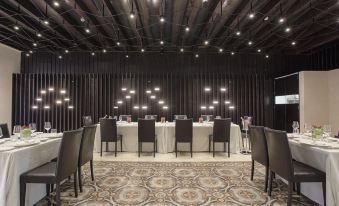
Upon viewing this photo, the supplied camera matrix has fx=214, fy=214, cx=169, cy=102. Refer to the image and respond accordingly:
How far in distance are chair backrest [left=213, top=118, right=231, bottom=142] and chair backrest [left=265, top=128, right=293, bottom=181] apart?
2164 millimetres

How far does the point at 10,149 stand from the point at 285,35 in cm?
732

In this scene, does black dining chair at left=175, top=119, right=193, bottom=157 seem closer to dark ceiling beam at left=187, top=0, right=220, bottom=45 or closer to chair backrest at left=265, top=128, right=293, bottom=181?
chair backrest at left=265, top=128, right=293, bottom=181

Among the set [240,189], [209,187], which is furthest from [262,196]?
[209,187]

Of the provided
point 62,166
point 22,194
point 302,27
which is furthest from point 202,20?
point 22,194

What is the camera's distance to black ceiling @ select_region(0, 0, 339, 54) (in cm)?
470

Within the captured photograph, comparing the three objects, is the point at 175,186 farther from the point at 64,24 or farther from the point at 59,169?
the point at 64,24

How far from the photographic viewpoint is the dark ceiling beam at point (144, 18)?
4762 millimetres

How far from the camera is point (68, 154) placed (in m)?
2.64

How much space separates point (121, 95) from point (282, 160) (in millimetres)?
6740

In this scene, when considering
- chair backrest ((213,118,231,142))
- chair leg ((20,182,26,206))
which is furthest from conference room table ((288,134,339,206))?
chair leg ((20,182,26,206))

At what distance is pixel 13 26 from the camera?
5746 millimetres

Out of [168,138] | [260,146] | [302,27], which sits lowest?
[168,138]

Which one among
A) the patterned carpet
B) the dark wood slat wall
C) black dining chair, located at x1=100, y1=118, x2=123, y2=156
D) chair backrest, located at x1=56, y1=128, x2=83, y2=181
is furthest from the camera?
the dark wood slat wall

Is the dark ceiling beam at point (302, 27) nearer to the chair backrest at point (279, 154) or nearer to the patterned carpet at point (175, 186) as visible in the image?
the chair backrest at point (279, 154)
